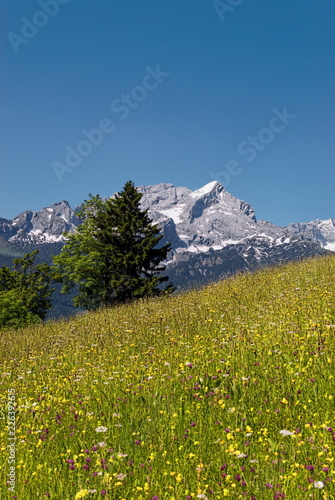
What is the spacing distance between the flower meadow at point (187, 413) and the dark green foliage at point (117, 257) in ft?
79.4

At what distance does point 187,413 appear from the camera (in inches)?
187

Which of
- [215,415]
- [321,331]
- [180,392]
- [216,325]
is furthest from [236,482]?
[216,325]

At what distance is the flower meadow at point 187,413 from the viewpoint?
11.2 ft

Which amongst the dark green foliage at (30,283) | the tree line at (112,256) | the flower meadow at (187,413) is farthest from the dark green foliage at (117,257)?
the flower meadow at (187,413)

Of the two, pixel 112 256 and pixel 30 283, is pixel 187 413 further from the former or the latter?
pixel 30 283

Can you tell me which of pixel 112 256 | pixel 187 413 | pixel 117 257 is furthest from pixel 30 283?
pixel 187 413

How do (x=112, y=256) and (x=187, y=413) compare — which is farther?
(x=112, y=256)

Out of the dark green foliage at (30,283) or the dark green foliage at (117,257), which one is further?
the dark green foliage at (30,283)

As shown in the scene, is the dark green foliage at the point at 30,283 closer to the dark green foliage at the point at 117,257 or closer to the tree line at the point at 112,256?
the tree line at the point at 112,256

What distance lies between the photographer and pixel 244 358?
606 cm

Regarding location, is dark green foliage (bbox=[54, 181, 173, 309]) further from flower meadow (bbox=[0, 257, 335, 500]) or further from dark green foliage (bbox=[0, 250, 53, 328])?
flower meadow (bbox=[0, 257, 335, 500])

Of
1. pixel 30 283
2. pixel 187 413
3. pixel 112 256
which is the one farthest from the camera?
pixel 30 283

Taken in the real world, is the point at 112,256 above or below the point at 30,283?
above

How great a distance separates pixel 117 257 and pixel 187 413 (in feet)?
96.6
